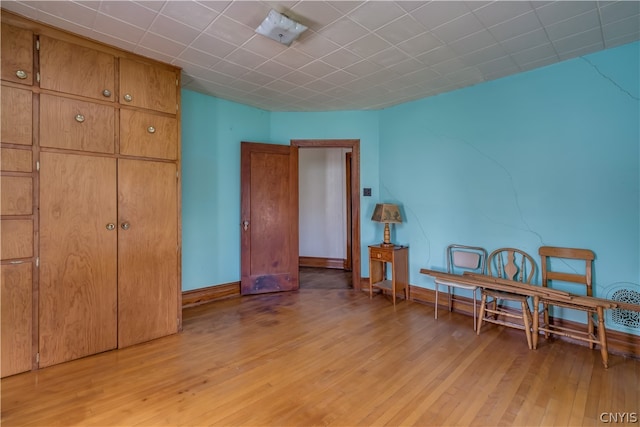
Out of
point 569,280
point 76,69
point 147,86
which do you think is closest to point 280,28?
point 147,86

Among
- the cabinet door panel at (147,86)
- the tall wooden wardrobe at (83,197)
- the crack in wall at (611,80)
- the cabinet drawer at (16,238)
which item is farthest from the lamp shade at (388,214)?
the cabinet drawer at (16,238)

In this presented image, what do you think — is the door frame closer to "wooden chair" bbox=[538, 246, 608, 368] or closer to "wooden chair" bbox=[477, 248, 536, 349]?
"wooden chair" bbox=[477, 248, 536, 349]

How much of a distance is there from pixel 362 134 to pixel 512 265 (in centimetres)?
258

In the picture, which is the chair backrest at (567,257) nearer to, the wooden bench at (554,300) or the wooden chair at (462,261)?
the wooden bench at (554,300)

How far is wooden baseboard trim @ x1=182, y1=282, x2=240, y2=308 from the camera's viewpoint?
374cm

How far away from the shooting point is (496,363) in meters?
2.40

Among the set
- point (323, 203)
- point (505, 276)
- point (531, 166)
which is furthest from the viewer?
point (323, 203)

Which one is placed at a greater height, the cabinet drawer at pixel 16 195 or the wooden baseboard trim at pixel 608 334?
the cabinet drawer at pixel 16 195

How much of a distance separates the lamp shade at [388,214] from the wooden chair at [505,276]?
1.16m

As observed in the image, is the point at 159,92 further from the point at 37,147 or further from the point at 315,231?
the point at 315,231

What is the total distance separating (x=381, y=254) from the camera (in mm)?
4004

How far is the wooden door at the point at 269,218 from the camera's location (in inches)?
167

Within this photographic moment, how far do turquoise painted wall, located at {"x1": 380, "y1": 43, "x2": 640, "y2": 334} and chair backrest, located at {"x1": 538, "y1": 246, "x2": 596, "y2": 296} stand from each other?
0.08m

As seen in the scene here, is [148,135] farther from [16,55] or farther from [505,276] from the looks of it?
[505,276]
